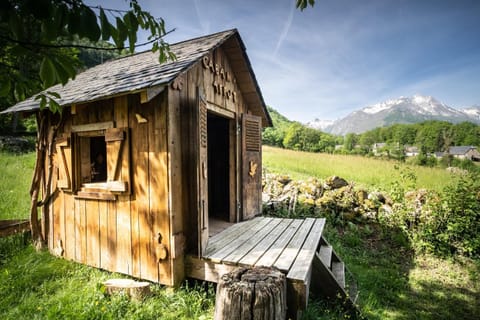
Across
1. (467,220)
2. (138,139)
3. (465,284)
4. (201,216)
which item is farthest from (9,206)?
(467,220)

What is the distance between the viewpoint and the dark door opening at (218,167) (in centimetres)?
661

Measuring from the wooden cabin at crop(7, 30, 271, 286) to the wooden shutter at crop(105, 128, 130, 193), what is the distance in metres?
0.02

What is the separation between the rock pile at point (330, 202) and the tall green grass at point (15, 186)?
6742 millimetres

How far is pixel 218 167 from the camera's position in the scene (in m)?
6.68

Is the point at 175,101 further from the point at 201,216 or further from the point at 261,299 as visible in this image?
the point at 261,299

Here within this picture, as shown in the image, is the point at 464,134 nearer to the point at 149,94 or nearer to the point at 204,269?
the point at 204,269

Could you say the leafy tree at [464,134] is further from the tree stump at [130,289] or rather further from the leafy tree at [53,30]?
the leafy tree at [53,30]

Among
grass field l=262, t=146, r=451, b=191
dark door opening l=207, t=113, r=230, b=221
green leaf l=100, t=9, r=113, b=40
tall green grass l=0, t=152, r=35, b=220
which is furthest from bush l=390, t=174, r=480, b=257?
tall green grass l=0, t=152, r=35, b=220

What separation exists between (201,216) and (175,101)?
5.70 ft

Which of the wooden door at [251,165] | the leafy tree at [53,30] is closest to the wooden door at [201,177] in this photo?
the wooden door at [251,165]

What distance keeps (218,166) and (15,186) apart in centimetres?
694

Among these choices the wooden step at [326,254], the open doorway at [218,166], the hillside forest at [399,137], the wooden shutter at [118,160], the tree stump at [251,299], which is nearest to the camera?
the tree stump at [251,299]

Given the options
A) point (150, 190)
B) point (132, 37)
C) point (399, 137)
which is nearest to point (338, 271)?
point (150, 190)

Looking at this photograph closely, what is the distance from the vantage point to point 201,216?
11.8 ft
